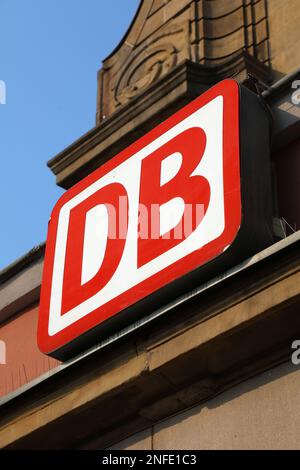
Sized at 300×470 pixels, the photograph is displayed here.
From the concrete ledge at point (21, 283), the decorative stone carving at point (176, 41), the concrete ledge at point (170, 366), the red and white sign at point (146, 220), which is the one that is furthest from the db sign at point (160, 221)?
the decorative stone carving at point (176, 41)

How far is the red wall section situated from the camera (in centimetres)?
1236

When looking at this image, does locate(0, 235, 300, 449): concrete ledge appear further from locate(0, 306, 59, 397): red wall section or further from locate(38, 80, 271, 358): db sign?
locate(0, 306, 59, 397): red wall section

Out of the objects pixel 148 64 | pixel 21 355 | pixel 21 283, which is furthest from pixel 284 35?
pixel 21 355

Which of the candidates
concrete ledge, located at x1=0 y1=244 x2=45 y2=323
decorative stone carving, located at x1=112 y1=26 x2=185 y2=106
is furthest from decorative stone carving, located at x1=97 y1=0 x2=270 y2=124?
concrete ledge, located at x1=0 y1=244 x2=45 y2=323

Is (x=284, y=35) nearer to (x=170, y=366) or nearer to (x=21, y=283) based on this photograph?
(x=21, y=283)

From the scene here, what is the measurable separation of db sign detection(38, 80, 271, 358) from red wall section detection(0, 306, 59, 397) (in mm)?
1003

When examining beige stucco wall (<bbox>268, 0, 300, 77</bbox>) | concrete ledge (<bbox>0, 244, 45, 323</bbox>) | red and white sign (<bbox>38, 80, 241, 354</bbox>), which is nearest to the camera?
red and white sign (<bbox>38, 80, 241, 354</bbox>)

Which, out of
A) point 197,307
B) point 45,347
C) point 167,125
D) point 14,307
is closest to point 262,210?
point 197,307

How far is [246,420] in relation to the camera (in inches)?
372

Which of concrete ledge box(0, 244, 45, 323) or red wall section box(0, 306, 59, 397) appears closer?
red wall section box(0, 306, 59, 397)

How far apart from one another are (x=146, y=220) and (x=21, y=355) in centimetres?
270

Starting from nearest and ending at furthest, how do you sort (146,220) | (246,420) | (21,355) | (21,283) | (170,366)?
(246,420) < (170,366) < (146,220) < (21,355) < (21,283)

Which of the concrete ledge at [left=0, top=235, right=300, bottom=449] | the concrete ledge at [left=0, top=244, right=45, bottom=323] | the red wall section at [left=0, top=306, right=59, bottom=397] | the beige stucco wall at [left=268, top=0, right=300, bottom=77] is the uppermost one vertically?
the beige stucco wall at [left=268, top=0, right=300, bottom=77]

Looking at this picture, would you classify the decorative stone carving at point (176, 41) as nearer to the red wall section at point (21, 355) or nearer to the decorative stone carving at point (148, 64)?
the decorative stone carving at point (148, 64)
